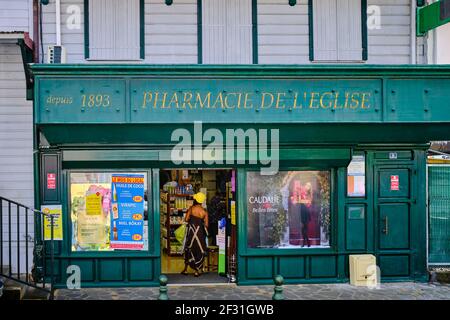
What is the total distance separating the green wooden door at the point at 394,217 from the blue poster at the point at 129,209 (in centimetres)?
456

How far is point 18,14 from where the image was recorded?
10227 millimetres

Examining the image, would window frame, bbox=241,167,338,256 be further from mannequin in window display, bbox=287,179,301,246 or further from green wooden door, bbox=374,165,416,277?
green wooden door, bbox=374,165,416,277

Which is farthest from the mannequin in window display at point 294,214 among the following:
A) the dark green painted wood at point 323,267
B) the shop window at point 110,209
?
the shop window at point 110,209

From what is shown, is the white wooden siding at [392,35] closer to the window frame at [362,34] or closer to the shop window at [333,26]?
the window frame at [362,34]

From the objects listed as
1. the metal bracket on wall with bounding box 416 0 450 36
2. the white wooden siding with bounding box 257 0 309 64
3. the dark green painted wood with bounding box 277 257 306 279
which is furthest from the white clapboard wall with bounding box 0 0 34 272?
the metal bracket on wall with bounding box 416 0 450 36

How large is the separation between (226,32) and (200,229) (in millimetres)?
3953

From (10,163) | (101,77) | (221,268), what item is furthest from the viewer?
(221,268)

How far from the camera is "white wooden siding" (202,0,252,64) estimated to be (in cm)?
1049

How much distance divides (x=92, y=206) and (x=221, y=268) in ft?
9.32

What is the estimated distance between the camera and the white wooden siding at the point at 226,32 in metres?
10.5

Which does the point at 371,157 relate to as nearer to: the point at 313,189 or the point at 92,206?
the point at 313,189

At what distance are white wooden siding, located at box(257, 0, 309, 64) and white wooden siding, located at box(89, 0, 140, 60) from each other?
2418 mm

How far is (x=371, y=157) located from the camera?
10.5 meters

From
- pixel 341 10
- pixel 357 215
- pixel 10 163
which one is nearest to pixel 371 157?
pixel 357 215
